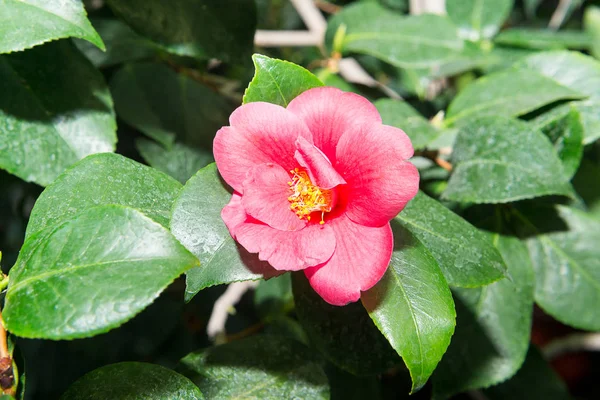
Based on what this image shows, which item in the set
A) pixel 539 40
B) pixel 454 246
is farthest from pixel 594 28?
pixel 454 246

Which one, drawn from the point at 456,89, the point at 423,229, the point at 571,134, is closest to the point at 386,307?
the point at 423,229

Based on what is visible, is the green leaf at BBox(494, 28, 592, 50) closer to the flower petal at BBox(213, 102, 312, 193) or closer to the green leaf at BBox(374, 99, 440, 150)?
the green leaf at BBox(374, 99, 440, 150)

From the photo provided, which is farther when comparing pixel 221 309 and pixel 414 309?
pixel 221 309

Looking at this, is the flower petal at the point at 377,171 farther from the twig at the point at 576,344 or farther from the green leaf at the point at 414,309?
the twig at the point at 576,344

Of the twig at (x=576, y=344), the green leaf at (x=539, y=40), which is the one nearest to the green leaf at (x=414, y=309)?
the green leaf at (x=539, y=40)

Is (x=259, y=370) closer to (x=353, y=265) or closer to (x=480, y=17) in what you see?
(x=353, y=265)

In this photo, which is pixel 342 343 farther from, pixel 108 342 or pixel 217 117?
pixel 108 342
